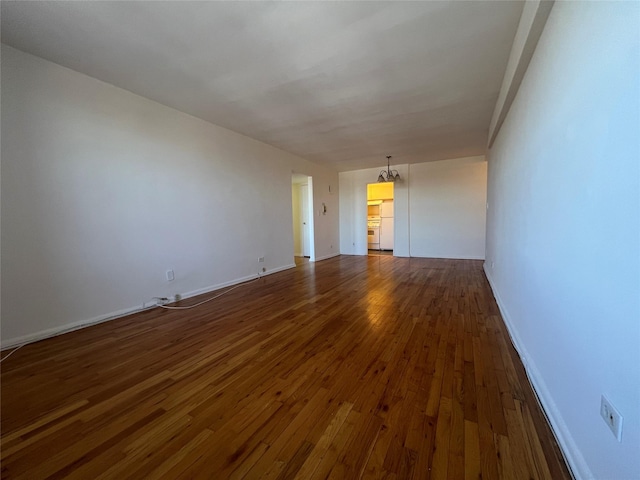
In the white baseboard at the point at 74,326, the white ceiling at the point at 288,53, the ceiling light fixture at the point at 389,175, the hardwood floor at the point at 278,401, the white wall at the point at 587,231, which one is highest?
the white ceiling at the point at 288,53

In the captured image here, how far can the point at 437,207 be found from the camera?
6.68m

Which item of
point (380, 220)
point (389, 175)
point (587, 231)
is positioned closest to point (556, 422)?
point (587, 231)

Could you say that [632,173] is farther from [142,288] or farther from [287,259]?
[287,259]

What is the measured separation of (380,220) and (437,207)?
2240mm

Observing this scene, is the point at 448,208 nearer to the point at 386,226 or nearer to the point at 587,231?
the point at 386,226

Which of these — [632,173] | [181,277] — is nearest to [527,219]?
[632,173]

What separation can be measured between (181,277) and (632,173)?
13.2 ft


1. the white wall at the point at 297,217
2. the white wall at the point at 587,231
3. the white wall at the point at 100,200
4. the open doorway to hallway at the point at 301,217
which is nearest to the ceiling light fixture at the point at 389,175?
the open doorway to hallway at the point at 301,217

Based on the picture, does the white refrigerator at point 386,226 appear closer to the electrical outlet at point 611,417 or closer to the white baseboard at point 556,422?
the white baseboard at point 556,422

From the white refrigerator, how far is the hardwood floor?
5.88 metres

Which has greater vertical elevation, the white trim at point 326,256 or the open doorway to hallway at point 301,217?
the open doorway to hallway at point 301,217

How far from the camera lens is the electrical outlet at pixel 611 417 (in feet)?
2.57

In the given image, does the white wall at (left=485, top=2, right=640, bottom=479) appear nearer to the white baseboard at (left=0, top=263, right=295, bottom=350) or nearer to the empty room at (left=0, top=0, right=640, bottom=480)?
the empty room at (left=0, top=0, right=640, bottom=480)

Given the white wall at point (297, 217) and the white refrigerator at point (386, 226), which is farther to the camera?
the white refrigerator at point (386, 226)
